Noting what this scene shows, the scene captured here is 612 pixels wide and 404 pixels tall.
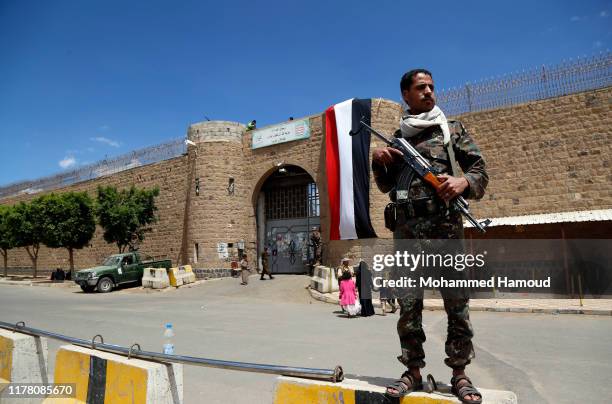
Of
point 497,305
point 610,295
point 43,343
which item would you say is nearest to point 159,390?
point 43,343

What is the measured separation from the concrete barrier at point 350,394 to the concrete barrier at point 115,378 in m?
0.80

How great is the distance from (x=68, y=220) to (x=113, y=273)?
6.54 meters

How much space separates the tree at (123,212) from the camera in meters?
21.4

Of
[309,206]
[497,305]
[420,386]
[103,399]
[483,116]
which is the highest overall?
[483,116]

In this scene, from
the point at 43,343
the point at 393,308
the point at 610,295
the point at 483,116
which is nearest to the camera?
the point at 43,343

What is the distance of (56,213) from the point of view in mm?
23422

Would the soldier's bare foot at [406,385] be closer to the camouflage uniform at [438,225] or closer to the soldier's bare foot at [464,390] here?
the camouflage uniform at [438,225]

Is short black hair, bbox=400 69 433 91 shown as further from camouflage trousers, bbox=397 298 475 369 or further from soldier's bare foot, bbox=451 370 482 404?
soldier's bare foot, bbox=451 370 482 404

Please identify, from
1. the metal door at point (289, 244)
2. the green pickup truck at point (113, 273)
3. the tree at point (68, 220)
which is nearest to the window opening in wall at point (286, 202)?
the metal door at point (289, 244)

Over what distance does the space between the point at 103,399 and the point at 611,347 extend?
6491mm

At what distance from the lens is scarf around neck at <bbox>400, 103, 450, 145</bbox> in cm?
268

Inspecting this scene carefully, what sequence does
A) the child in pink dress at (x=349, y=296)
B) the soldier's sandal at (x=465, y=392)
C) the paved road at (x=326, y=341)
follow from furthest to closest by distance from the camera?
the child in pink dress at (x=349, y=296) → the paved road at (x=326, y=341) → the soldier's sandal at (x=465, y=392)

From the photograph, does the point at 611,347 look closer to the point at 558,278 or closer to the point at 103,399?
the point at 103,399

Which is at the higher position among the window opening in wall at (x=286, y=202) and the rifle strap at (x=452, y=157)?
the window opening in wall at (x=286, y=202)
